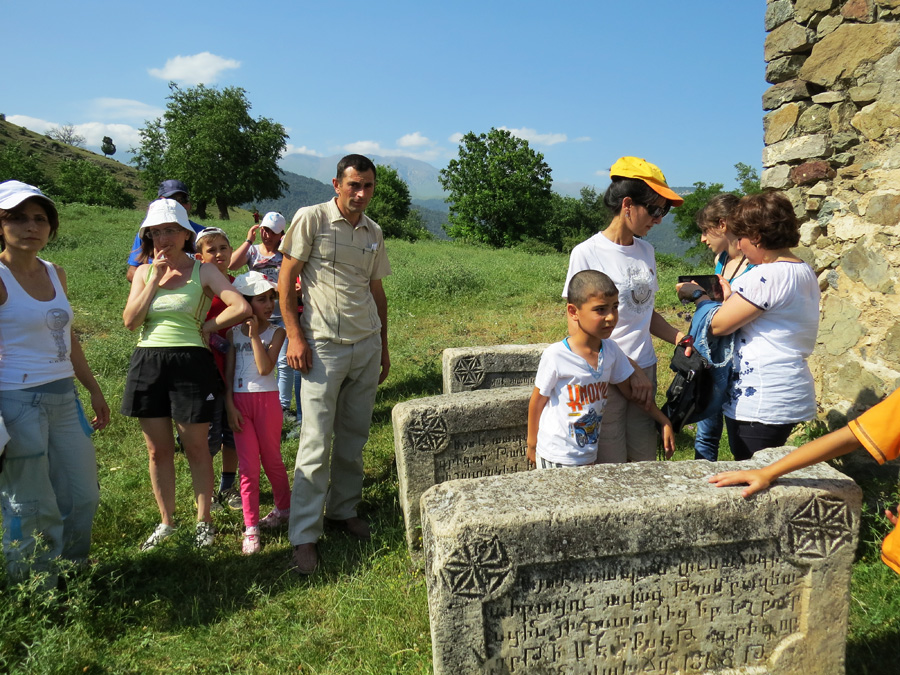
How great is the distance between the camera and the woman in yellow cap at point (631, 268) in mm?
2809

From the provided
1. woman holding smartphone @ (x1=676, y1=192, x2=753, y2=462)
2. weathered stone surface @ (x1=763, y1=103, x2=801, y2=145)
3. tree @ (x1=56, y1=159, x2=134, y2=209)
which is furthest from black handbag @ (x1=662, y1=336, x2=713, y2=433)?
tree @ (x1=56, y1=159, x2=134, y2=209)

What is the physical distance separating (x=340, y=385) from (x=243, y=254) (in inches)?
102

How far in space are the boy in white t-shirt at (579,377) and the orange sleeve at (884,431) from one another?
100 centimetres

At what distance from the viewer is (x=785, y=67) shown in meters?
4.21

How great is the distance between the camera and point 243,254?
18.2 ft

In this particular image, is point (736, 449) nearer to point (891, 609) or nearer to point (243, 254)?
point (891, 609)

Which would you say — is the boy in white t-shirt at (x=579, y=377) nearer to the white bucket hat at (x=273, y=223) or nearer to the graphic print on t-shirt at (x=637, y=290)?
the graphic print on t-shirt at (x=637, y=290)

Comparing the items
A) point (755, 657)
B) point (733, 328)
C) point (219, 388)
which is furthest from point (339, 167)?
point (755, 657)

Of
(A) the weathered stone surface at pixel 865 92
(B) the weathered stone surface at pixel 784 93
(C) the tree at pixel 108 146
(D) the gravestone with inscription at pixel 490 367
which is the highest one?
(C) the tree at pixel 108 146

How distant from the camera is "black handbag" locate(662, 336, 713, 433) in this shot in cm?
298

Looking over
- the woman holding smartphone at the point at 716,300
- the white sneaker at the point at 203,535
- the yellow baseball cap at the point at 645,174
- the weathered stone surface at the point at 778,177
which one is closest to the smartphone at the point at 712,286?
the woman holding smartphone at the point at 716,300

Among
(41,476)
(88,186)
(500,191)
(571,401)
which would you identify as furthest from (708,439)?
(88,186)

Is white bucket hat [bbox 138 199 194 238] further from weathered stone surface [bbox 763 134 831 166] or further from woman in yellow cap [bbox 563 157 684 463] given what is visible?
weathered stone surface [bbox 763 134 831 166]

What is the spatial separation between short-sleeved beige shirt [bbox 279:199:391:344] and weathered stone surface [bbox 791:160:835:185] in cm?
296
